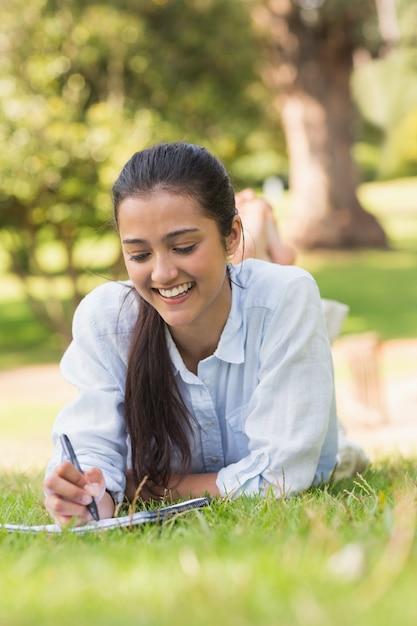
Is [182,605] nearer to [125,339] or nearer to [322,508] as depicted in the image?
[322,508]

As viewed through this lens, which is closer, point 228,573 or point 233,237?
point 228,573

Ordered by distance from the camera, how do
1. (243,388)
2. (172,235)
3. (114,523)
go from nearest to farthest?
(114,523) < (172,235) < (243,388)

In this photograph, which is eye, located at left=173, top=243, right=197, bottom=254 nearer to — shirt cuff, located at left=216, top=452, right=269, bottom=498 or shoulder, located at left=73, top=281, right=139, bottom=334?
shoulder, located at left=73, top=281, right=139, bottom=334

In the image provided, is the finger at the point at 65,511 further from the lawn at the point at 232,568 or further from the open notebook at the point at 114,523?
the lawn at the point at 232,568

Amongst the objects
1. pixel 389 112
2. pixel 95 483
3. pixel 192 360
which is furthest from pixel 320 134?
pixel 95 483

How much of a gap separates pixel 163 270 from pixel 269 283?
1.63 ft

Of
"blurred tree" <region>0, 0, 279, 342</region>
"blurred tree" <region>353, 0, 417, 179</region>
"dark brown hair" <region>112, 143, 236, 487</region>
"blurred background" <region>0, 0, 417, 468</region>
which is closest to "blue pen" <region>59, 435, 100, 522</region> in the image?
"dark brown hair" <region>112, 143, 236, 487</region>

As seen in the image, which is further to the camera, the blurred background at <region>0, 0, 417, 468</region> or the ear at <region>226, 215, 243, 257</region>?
the blurred background at <region>0, 0, 417, 468</region>

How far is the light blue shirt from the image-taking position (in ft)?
10.4

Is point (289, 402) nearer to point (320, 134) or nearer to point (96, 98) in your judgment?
point (96, 98)

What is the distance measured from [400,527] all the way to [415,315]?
54.5 feet

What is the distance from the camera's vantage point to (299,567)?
6.15 ft

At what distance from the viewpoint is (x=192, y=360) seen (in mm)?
3498

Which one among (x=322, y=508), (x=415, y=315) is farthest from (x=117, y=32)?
(x=322, y=508)
